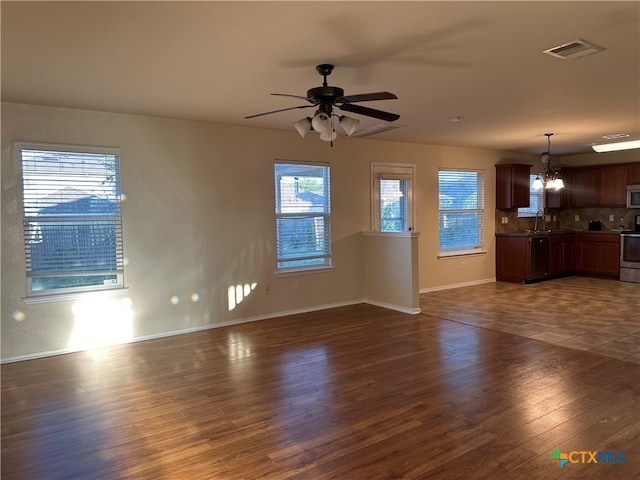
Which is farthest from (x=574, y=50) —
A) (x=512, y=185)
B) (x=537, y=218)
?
(x=537, y=218)

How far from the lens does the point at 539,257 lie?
8109mm

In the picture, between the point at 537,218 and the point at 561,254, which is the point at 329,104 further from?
the point at 537,218

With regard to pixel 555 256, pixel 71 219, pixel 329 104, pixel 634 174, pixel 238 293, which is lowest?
pixel 238 293

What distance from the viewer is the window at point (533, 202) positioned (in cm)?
897

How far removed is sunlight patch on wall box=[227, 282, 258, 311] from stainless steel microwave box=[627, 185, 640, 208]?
23.6 ft

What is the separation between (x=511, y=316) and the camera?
18.5 feet

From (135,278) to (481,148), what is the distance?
20.6 ft

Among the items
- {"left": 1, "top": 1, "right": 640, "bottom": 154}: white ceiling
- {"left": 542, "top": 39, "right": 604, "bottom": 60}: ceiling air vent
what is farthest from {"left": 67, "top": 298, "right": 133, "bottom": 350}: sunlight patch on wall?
{"left": 542, "top": 39, "right": 604, "bottom": 60}: ceiling air vent

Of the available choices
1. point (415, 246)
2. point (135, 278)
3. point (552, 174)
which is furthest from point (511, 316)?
point (135, 278)

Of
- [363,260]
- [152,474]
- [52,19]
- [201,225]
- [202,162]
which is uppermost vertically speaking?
[52,19]

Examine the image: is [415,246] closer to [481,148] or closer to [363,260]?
[363,260]

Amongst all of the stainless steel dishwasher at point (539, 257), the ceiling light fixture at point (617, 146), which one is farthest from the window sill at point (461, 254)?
the ceiling light fixture at point (617, 146)

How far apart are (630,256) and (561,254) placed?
1101mm

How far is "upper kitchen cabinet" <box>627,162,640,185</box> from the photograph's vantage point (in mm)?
8148
